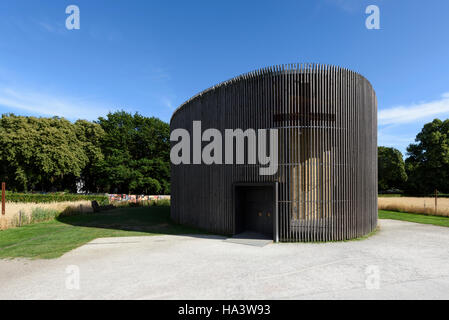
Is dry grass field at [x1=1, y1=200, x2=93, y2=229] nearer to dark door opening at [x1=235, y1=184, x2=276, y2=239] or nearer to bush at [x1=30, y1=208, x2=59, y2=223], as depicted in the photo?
bush at [x1=30, y1=208, x2=59, y2=223]

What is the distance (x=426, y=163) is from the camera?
124 ft

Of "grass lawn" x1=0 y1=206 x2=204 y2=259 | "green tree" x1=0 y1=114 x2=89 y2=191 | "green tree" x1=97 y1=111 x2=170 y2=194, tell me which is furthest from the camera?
"green tree" x1=97 y1=111 x2=170 y2=194

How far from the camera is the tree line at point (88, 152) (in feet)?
105

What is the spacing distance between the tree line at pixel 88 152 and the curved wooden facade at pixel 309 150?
24845 mm

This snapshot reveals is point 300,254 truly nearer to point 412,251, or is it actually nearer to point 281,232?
point 281,232

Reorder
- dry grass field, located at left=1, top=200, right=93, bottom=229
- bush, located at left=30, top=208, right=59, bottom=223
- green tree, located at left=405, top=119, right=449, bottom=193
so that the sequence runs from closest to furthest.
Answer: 1. dry grass field, located at left=1, top=200, right=93, bottom=229
2. bush, located at left=30, top=208, right=59, bottom=223
3. green tree, located at left=405, top=119, right=449, bottom=193

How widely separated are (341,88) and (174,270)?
1073 cm

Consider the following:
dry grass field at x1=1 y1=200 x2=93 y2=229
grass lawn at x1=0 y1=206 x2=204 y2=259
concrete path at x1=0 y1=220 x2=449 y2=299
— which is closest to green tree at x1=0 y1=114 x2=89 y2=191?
dry grass field at x1=1 y1=200 x2=93 y2=229

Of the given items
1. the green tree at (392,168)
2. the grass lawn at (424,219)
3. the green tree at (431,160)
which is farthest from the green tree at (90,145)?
the green tree at (392,168)

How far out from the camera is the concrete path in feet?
17.0

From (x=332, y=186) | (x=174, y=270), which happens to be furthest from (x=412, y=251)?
(x=174, y=270)

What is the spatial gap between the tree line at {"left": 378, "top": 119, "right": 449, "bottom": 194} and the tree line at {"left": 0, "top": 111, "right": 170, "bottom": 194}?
42339 mm

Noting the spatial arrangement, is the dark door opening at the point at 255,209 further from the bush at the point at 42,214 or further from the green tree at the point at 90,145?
the green tree at the point at 90,145

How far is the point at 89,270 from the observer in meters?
6.66
